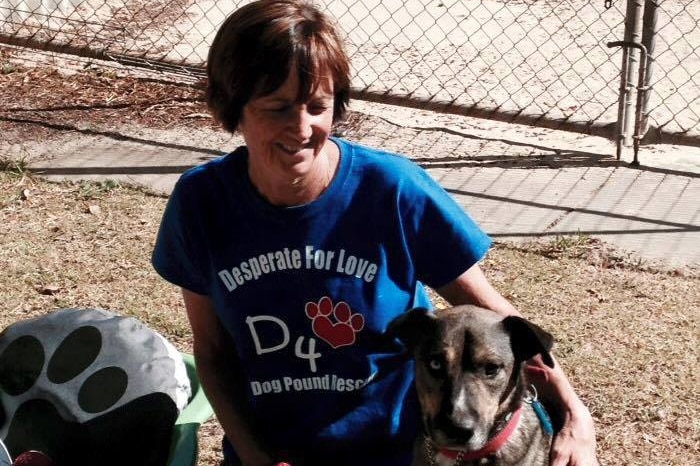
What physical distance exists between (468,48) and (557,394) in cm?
578

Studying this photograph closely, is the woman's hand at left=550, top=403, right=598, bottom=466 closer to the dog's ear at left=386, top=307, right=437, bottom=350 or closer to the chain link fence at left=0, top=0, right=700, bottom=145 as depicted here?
the dog's ear at left=386, top=307, right=437, bottom=350

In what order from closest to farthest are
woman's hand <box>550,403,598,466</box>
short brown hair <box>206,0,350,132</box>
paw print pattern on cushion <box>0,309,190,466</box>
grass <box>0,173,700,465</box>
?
short brown hair <box>206,0,350,132</box>
woman's hand <box>550,403,598,466</box>
paw print pattern on cushion <box>0,309,190,466</box>
grass <box>0,173,700,465</box>

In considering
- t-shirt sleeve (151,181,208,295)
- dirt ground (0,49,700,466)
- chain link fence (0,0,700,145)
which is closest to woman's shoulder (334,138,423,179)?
t-shirt sleeve (151,181,208,295)

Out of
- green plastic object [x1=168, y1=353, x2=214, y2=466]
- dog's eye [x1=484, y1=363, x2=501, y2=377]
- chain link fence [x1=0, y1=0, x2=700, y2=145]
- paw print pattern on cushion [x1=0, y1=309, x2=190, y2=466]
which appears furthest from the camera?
chain link fence [x1=0, y1=0, x2=700, y2=145]

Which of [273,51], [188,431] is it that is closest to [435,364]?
[273,51]

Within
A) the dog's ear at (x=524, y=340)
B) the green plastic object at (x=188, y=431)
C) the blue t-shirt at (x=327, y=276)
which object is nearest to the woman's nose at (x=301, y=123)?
the blue t-shirt at (x=327, y=276)

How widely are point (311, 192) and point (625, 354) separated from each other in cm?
229

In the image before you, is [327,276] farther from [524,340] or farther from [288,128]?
[524,340]

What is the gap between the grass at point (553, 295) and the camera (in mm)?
4367

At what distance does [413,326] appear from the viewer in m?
2.95

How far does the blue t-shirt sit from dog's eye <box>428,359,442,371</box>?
148mm

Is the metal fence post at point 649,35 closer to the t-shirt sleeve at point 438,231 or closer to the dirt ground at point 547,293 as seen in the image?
the dirt ground at point 547,293

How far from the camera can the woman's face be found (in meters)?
2.84

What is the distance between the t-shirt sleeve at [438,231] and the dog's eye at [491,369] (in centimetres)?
27
